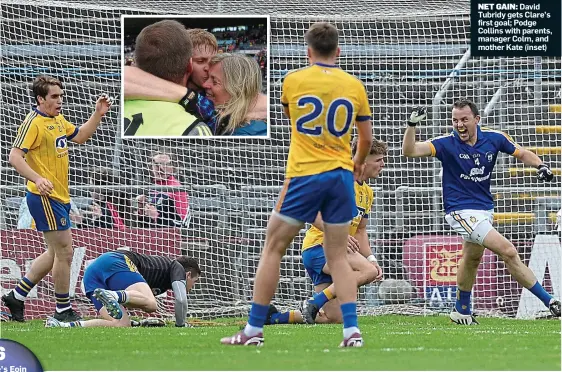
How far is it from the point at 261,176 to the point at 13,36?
3941 mm

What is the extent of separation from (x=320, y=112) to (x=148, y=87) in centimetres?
770

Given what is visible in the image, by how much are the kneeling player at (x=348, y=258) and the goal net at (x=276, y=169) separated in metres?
2.17

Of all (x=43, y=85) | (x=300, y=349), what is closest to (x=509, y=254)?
(x=300, y=349)

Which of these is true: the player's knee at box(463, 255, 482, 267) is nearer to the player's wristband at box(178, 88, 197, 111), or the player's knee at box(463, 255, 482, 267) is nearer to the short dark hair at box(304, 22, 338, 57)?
the short dark hair at box(304, 22, 338, 57)

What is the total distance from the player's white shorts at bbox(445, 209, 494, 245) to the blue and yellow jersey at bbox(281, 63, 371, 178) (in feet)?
11.6

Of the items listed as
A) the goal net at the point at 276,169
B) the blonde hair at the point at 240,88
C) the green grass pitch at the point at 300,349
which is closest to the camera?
the green grass pitch at the point at 300,349

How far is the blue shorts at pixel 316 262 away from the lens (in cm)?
1060

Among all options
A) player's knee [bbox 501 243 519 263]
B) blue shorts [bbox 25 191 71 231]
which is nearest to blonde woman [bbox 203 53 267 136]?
blue shorts [bbox 25 191 71 231]

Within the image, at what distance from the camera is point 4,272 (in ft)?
41.7

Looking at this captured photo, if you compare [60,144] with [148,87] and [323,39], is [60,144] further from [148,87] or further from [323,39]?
[323,39]

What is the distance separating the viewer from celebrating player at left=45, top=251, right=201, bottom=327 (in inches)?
398

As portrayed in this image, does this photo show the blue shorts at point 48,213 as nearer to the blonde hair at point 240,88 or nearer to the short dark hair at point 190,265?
the short dark hair at point 190,265

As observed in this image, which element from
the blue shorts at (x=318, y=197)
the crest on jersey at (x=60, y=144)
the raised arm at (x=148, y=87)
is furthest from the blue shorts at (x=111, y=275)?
the raised arm at (x=148, y=87)

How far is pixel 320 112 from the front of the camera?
6996 millimetres
